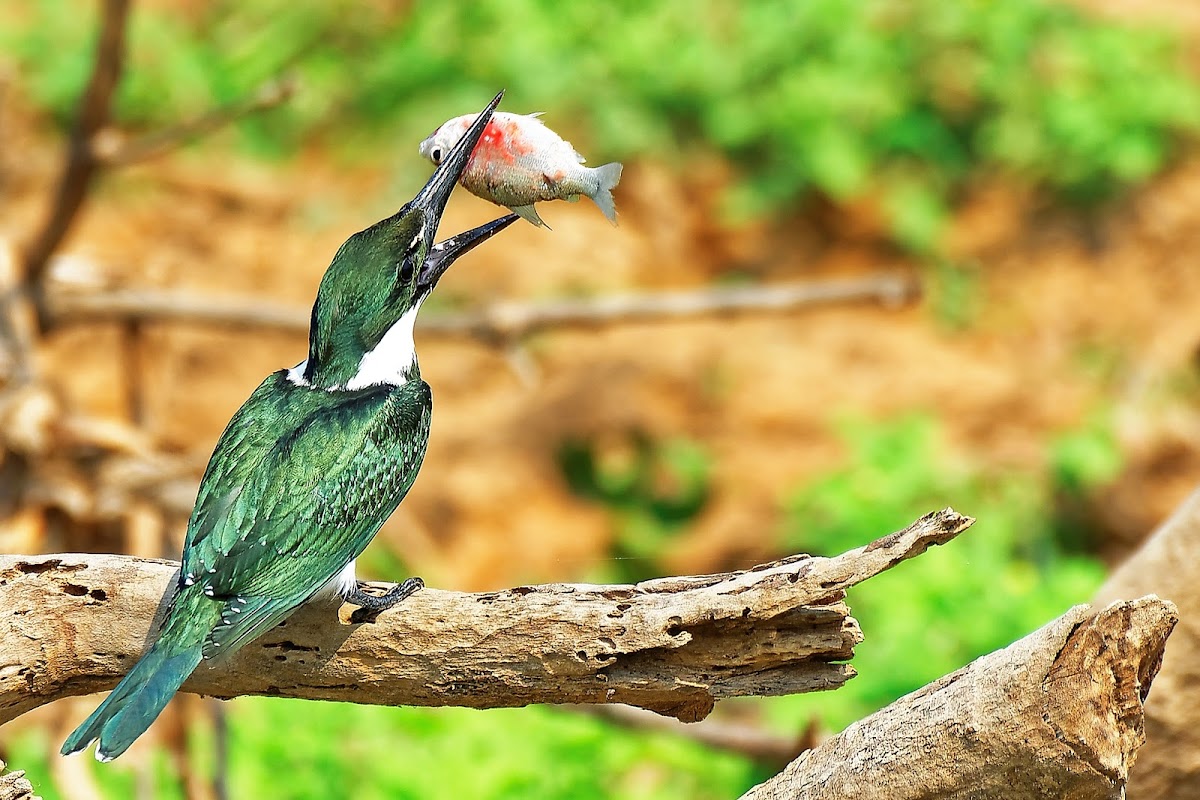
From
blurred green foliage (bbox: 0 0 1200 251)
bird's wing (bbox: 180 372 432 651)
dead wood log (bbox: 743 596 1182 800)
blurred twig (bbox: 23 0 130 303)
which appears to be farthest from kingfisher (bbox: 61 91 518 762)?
blurred green foliage (bbox: 0 0 1200 251)

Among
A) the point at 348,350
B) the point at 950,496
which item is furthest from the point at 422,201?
the point at 950,496

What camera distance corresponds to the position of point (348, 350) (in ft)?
9.08

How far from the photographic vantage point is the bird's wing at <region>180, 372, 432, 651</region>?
2.50 meters

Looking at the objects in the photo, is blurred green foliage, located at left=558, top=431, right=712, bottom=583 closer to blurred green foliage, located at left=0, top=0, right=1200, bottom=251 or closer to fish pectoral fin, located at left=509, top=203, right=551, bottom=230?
blurred green foliage, located at left=0, top=0, right=1200, bottom=251

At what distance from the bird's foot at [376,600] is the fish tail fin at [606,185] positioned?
0.72 metres

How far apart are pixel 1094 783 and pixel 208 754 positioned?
3.84m

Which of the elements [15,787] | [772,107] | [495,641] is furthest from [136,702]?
[772,107]

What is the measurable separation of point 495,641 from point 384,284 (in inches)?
27.6

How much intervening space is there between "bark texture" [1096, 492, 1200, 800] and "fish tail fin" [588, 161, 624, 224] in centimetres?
158

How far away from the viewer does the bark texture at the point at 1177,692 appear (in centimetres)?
319

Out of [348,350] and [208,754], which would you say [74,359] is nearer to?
[208,754]

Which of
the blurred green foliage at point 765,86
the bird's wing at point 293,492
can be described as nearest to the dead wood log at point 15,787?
the bird's wing at point 293,492

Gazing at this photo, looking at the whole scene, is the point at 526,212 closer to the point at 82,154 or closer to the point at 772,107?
the point at 82,154

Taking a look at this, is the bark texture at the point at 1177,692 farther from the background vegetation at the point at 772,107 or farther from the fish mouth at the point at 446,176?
the background vegetation at the point at 772,107
